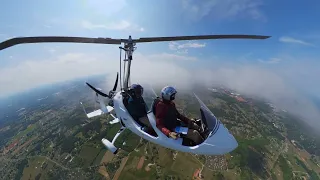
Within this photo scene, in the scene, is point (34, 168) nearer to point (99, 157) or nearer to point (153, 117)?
point (99, 157)

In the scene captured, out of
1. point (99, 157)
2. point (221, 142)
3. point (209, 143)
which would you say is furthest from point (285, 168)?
point (209, 143)

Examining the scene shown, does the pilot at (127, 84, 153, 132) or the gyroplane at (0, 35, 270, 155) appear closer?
the gyroplane at (0, 35, 270, 155)

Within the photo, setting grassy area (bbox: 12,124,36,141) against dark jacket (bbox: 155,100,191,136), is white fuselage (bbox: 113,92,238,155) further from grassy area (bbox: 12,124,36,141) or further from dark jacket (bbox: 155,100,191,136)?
grassy area (bbox: 12,124,36,141)

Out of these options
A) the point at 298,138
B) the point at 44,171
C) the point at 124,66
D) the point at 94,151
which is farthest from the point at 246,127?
the point at 124,66

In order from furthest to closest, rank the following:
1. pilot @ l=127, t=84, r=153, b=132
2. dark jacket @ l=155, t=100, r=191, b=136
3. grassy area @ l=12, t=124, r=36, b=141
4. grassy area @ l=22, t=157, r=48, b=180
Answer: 1. grassy area @ l=12, t=124, r=36, b=141
2. grassy area @ l=22, t=157, r=48, b=180
3. pilot @ l=127, t=84, r=153, b=132
4. dark jacket @ l=155, t=100, r=191, b=136

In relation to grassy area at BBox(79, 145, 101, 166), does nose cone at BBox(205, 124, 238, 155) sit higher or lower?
higher

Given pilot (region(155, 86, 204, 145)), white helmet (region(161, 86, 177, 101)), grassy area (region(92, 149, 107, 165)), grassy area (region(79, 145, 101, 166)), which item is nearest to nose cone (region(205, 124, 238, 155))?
pilot (region(155, 86, 204, 145))

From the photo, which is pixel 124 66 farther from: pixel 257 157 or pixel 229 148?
pixel 257 157
